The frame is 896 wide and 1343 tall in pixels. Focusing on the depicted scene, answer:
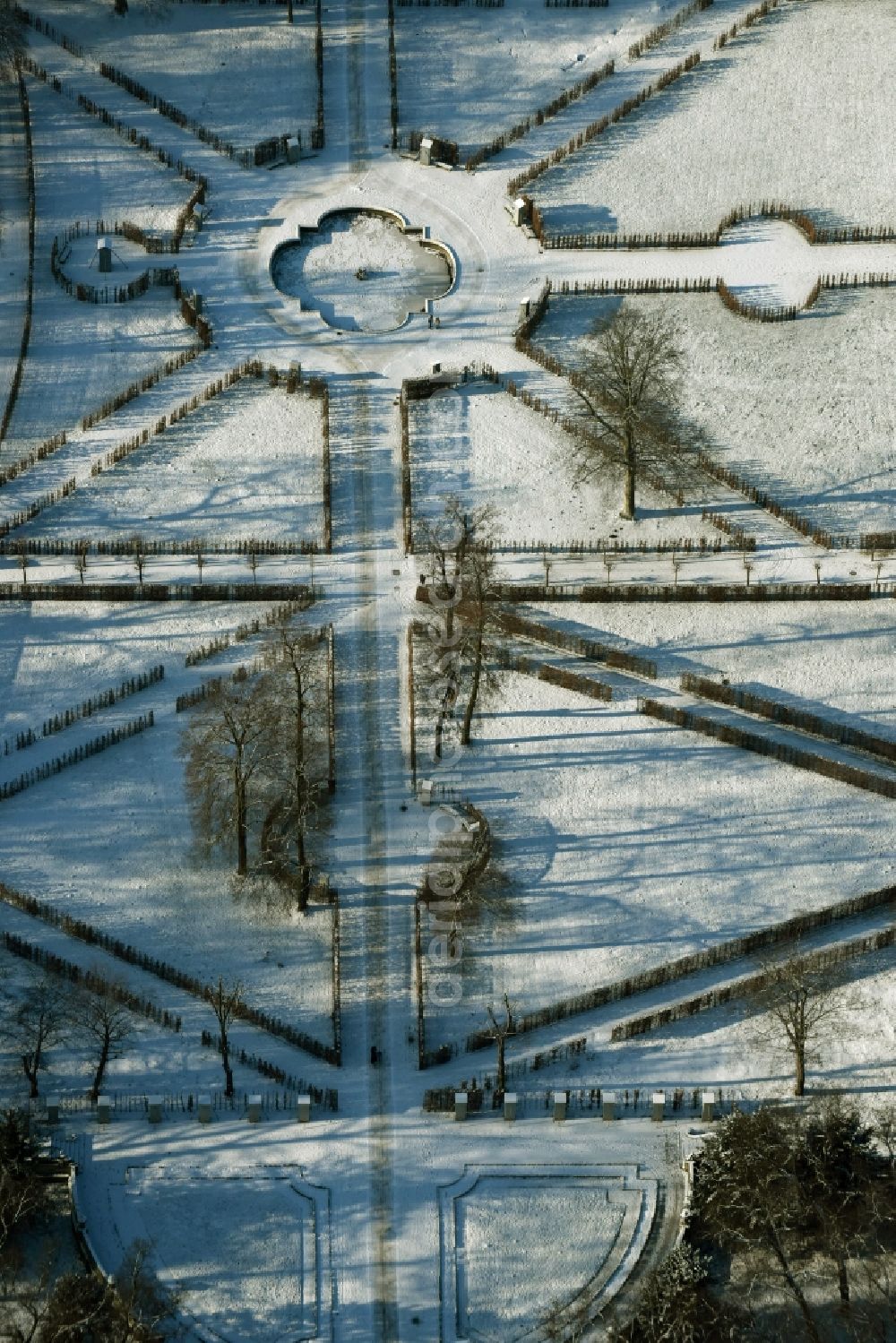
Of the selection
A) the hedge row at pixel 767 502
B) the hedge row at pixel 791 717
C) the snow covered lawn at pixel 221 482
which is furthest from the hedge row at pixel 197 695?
the hedge row at pixel 767 502

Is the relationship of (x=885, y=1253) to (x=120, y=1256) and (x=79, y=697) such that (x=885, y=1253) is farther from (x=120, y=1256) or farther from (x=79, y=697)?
(x=79, y=697)

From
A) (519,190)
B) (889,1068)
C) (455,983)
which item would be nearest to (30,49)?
(519,190)

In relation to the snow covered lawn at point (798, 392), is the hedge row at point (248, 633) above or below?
below

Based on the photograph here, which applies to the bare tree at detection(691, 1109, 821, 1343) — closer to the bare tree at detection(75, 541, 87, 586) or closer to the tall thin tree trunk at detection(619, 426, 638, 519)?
the tall thin tree trunk at detection(619, 426, 638, 519)

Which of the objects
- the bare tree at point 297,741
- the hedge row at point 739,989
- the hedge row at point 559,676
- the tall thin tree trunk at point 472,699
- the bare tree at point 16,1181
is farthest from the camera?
the hedge row at point 559,676

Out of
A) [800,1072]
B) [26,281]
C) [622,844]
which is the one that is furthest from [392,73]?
[800,1072]

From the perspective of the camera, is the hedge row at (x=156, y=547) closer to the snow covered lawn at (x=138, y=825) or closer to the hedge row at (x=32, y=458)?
the snow covered lawn at (x=138, y=825)

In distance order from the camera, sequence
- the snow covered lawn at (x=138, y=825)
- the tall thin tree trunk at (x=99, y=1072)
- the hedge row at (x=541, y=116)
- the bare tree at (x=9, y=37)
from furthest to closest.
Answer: the bare tree at (x=9, y=37), the hedge row at (x=541, y=116), the snow covered lawn at (x=138, y=825), the tall thin tree trunk at (x=99, y=1072)

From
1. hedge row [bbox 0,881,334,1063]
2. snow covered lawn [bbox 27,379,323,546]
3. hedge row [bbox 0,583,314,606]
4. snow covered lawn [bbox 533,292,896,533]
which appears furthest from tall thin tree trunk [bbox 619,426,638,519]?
hedge row [bbox 0,881,334,1063]
